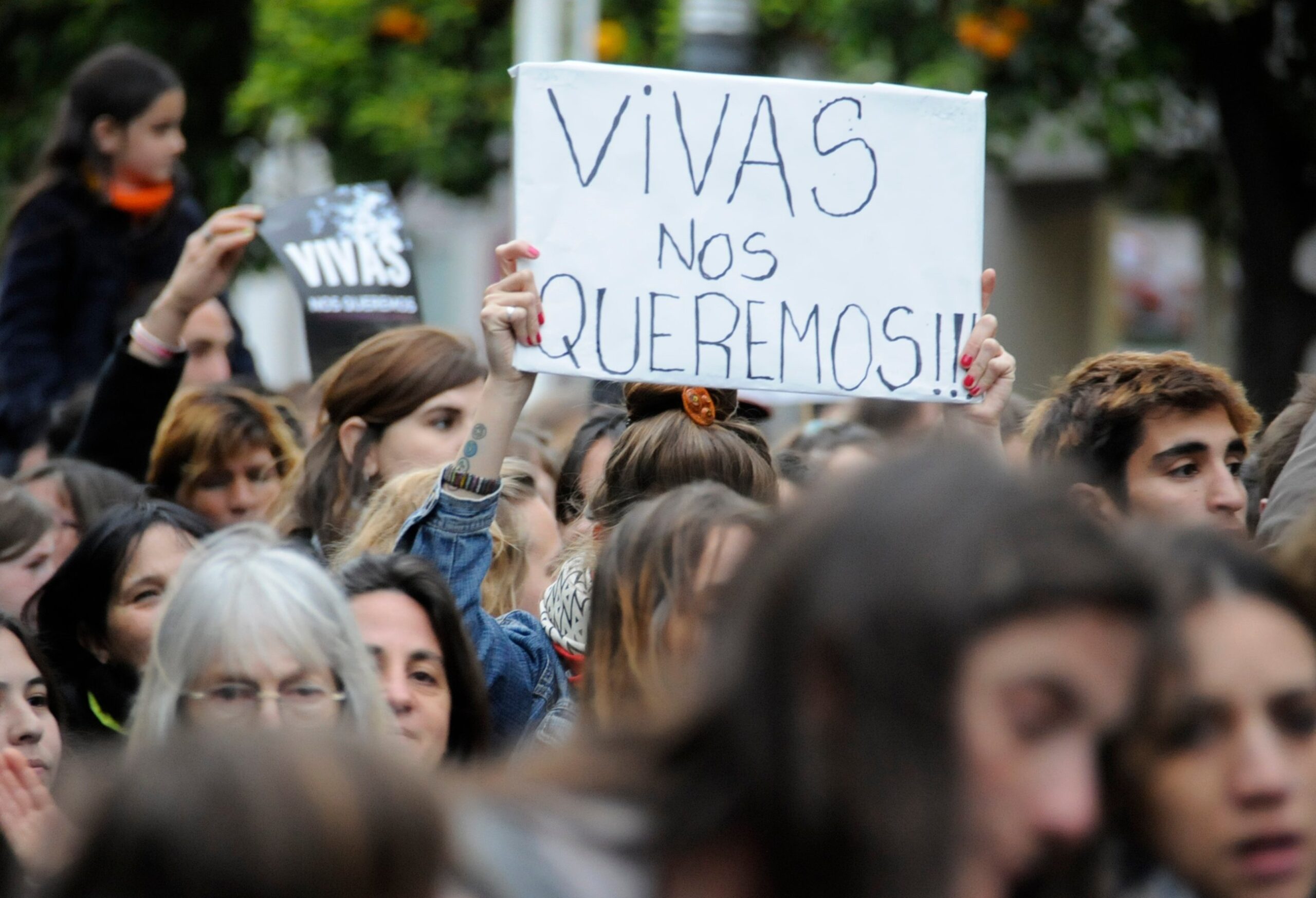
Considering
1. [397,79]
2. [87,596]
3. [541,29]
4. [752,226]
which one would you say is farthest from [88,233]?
[397,79]

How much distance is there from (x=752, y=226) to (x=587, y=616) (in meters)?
0.89

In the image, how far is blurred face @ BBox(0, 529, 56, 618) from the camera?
13.5 ft

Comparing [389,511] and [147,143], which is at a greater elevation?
[147,143]

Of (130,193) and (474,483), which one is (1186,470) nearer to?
(474,483)

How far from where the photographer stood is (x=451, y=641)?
3.04m

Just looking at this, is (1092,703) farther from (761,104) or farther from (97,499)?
(97,499)

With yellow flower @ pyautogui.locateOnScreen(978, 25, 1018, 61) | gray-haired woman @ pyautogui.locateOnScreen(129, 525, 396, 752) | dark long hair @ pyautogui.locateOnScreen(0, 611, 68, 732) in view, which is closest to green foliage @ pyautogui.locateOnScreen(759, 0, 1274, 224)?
yellow flower @ pyautogui.locateOnScreen(978, 25, 1018, 61)

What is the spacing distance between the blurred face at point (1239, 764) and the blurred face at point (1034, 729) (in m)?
0.37

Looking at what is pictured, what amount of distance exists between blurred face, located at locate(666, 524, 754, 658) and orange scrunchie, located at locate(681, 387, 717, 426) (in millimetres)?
921

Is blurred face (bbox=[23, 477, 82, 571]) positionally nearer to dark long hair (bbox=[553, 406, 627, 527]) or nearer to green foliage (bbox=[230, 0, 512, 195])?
dark long hair (bbox=[553, 406, 627, 527])

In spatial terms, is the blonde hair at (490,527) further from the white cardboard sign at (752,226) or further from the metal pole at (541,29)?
the metal pole at (541,29)

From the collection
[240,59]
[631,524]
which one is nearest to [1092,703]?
[631,524]

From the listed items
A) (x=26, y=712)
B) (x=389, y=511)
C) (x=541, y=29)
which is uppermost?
(x=541, y=29)

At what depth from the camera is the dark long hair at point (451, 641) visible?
303 centimetres
